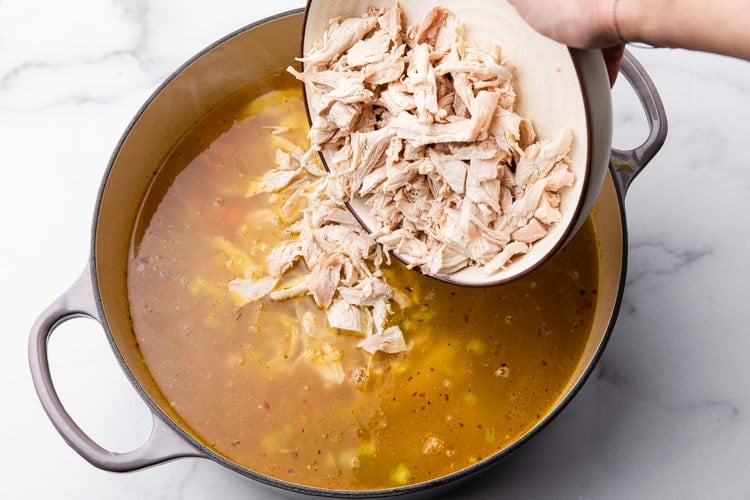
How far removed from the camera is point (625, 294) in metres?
2.07

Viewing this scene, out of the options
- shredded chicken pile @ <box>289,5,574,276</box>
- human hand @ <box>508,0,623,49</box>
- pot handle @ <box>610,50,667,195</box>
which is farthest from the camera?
pot handle @ <box>610,50,667,195</box>

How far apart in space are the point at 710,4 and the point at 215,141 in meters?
1.34

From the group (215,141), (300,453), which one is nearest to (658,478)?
(300,453)

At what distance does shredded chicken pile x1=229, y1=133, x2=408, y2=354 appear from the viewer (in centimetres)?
190

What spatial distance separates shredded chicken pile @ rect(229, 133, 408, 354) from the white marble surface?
45 cm

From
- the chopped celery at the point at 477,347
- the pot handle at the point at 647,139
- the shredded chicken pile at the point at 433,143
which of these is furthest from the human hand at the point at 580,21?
the chopped celery at the point at 477,347

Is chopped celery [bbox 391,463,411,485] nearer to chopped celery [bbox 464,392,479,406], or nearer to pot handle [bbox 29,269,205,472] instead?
chopped celery [bbox 464,392,479,406]

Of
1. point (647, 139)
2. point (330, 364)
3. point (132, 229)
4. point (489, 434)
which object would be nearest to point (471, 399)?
point (489, 434)

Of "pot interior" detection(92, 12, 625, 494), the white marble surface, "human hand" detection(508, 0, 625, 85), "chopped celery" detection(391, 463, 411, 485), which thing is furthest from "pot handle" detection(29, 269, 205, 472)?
"human hand" detection(508, 0, 625, 85)

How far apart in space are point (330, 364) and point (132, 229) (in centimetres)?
67

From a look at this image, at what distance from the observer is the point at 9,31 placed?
2.38m

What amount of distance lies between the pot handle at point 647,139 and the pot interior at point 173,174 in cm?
4

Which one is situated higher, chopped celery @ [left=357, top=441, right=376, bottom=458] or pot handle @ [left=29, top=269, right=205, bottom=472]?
pot handle @ [left=29, top=269, right=205, bottom=472]

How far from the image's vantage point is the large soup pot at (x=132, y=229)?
163cm
